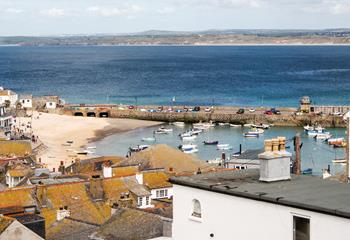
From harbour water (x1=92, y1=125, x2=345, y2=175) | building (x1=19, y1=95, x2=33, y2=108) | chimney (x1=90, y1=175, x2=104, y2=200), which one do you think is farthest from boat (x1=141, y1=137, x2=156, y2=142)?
chimney (x1=90, y1=175, x2=104, y2=200)

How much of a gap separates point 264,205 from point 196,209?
4.14 ft

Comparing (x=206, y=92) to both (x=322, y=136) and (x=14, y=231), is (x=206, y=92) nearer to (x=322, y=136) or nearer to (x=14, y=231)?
(x=322, y=136)

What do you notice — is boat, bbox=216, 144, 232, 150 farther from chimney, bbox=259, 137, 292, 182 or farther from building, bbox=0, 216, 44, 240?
chimney, bbox=259, 137, 292, 182

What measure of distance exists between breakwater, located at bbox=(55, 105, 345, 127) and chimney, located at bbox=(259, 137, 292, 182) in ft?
271

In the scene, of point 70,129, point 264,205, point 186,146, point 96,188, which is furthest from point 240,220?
point 70,129

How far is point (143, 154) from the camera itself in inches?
1652

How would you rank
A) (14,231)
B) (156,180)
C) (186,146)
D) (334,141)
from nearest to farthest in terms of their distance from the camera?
(14,231)
(156,180)
(186,146)
(334,141)

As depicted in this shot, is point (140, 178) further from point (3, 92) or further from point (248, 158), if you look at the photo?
point (3, 92)

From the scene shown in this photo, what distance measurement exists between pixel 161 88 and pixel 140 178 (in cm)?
12418

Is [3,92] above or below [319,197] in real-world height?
below

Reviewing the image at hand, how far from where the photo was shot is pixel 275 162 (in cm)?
1169

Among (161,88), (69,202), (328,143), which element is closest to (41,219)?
(69,202)

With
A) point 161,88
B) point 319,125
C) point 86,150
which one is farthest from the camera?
point 161,88

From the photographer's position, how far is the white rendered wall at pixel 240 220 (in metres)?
9.84
